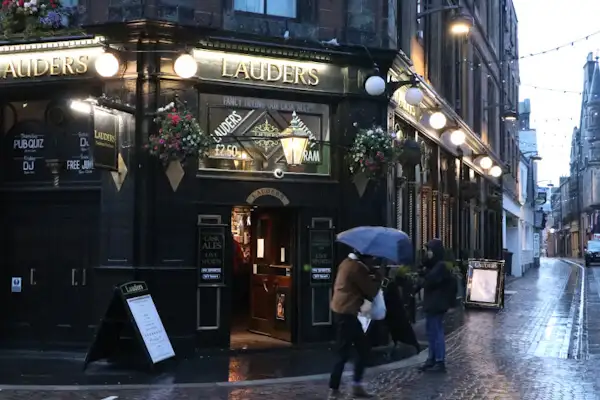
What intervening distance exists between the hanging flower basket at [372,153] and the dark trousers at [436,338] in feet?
9.47

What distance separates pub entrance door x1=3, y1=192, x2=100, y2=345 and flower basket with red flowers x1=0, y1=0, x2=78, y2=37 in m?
2.59

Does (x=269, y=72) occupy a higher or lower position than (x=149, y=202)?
higher

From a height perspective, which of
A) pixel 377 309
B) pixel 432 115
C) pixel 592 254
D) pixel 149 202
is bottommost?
pixel 377 309

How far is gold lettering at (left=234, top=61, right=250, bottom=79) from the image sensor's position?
11.9m

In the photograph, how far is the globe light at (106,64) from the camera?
10930mm

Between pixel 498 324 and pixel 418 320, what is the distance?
5.53ft

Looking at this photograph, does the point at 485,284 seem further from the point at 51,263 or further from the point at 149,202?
the point at 51,263

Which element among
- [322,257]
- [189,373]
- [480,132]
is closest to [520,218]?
[480,132]

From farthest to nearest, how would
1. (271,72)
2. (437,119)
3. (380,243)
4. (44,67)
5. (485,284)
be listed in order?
(485,284) < (437,119) < (271,72) < (44,67) < (380,243)

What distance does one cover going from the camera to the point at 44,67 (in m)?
11.9

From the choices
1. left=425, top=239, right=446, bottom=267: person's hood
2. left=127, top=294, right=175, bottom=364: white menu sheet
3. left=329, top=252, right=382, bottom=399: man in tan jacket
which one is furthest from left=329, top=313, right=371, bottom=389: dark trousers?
left=127, top=294, right=175, bottom=364: white menu sheet

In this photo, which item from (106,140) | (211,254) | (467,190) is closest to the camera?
(106,140)

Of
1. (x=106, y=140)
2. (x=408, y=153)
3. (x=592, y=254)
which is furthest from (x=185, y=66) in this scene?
(x=592, y=254)

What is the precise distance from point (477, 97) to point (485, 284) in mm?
10478
